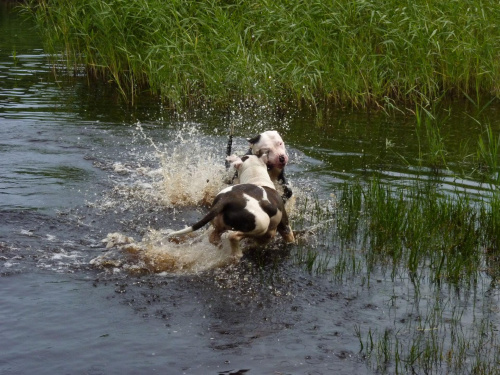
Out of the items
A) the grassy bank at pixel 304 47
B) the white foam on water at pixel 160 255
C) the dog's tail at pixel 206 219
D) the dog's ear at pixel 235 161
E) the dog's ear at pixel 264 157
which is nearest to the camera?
the dog's tail at pixel 206 219

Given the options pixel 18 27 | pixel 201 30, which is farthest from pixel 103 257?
pixel 18 27

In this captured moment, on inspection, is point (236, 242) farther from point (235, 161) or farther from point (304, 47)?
point (304, 47)

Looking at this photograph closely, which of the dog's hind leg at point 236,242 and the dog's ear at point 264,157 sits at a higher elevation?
the dog's ear at point 264,157

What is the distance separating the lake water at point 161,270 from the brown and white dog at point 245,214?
0.82ft

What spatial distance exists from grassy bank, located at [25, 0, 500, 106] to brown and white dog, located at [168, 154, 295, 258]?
5835 millimetres

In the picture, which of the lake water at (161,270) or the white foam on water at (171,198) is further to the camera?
the white foam on water at (171,198)

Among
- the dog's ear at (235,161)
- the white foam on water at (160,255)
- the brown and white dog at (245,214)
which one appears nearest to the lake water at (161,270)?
the white foam on water at (160,255)

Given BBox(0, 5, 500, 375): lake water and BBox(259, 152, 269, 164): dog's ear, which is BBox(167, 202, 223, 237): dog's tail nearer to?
BBox(0, 5, 500, 375): lake water

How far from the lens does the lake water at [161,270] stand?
489cm

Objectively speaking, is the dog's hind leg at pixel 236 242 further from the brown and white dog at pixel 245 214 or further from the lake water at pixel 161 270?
the lake water at pixel 161 270

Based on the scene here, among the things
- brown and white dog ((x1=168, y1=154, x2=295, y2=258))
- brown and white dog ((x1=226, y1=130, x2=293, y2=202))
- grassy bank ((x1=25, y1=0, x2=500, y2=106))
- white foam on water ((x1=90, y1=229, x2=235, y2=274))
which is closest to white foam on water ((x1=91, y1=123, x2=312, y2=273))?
white foam on water ((x1=90, y1=229, x2=235, y2=274))

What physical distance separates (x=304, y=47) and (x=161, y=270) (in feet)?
23.5

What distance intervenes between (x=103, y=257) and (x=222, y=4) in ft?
28.4

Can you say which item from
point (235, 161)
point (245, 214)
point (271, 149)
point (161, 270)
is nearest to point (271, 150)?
point (271, 149)
